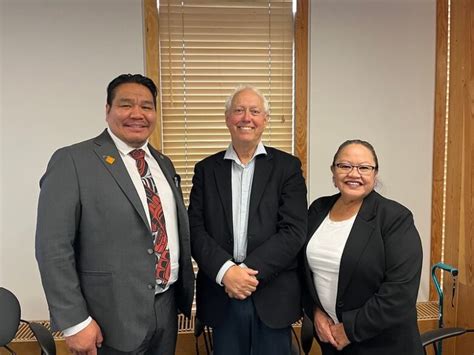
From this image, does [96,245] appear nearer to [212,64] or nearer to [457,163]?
[212,64]

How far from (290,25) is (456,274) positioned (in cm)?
183

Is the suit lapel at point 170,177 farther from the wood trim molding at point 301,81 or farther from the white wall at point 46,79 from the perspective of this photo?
the wood trim molding at point 301,81

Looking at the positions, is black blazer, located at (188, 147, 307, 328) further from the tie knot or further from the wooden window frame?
the wooden window frame

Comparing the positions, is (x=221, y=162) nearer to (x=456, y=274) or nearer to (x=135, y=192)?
(x=135, y=192)

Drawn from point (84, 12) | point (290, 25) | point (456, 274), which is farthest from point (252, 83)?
point (456, 274)

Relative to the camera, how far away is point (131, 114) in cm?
158

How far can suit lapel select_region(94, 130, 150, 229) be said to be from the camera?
4.88 ft

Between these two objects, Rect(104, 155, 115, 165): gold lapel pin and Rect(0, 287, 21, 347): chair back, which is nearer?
Rect(104, 155, 115, 165): gold lapel pin

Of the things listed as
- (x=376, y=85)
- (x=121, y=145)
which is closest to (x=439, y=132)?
(x=376, y=85)

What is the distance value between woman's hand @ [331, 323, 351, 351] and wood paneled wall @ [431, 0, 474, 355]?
1190 millimetres

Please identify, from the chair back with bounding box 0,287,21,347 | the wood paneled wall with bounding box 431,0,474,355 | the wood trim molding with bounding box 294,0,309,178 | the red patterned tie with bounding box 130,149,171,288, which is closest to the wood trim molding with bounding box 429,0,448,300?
the wood paneled wall with bounding box 431,0,474,355

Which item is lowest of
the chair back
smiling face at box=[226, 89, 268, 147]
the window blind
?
the chair back

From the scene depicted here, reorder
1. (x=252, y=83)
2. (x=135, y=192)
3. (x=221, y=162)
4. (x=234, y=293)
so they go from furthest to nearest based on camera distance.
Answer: (x=252, y=83) → (x=221, y=162) → (x=234, y=293) → (x=135, y=192)

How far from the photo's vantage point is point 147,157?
1691 mm
